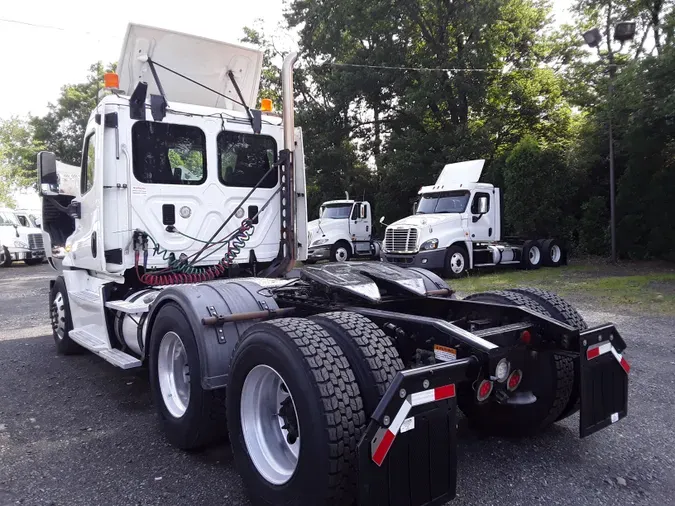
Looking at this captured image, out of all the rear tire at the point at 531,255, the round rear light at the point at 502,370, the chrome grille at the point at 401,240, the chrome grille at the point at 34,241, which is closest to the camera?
the round rear light at the point at 502,370

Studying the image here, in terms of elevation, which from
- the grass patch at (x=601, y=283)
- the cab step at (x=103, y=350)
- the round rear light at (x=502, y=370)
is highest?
the round rear light at (x=502, y=370)

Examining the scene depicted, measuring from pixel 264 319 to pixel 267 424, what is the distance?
87cm

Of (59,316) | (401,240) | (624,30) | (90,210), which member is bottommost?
(59,316)

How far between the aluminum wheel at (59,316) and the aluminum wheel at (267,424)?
175 inches

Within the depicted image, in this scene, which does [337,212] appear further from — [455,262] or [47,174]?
[47,174]

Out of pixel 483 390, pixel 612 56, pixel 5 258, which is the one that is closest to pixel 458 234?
pixel 612 56

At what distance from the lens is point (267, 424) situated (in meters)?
3.05

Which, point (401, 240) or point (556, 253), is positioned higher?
point (401, 240)

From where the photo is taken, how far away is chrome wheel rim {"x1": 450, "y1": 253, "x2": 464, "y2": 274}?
1497cm

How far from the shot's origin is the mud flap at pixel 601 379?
2.99 metres

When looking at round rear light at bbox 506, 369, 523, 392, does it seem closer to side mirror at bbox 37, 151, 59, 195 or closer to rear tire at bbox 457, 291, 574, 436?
rear tire at bbox 457, 291, 574, 436

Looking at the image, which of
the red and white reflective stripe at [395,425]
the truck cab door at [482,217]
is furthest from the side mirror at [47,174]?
the truck cab door at [482,217]

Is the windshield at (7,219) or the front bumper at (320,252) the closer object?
the front bumper at (320,252)

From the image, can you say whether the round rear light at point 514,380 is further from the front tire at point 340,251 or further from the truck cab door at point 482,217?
the front tire at point 340,251
